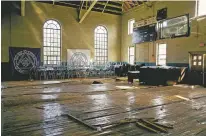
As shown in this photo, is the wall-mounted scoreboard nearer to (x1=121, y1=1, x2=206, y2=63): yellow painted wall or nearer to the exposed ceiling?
(x1=121, y1=1, x2=206, y2=63): yellow painted wall

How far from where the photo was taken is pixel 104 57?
524 inches

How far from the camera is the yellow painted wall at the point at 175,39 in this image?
8.84 metres

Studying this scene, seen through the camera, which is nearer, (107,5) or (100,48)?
(107,5)

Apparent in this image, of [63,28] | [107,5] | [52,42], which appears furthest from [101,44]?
[52,42]

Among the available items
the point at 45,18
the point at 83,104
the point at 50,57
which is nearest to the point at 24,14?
the point at 45,18

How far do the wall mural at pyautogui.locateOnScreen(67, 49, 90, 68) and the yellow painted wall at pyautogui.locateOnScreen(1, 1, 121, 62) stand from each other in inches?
9.7

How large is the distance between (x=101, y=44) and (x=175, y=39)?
16.1ft

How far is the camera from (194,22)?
8922 millimetres

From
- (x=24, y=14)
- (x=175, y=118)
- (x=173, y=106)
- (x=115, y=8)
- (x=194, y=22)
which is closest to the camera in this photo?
(x=175, y=118)

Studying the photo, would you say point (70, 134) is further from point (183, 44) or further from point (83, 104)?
point (183, 44)

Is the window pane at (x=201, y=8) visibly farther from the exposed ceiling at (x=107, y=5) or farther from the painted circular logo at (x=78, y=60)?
the painted circular logo at (x=78, y=60)

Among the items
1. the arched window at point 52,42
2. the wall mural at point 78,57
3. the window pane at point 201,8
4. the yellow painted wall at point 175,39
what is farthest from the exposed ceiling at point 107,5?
the window pane at point 201,8

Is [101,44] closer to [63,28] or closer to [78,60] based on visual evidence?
[78,60]

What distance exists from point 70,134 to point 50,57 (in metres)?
9.53
